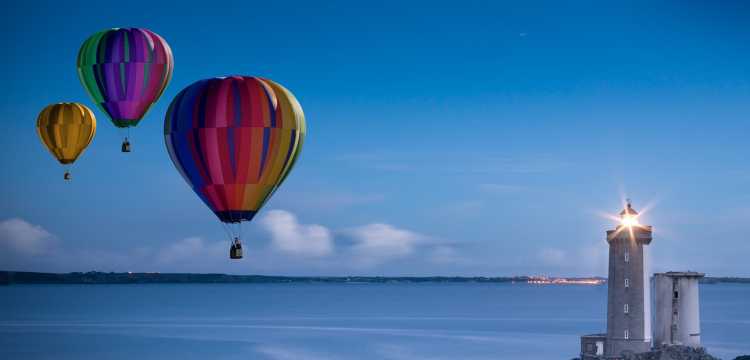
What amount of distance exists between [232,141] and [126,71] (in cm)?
1462

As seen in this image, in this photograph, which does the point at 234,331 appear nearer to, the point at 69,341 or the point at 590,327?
the point at 69,341

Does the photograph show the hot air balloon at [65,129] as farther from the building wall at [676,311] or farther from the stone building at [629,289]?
the building wall at [676,311]

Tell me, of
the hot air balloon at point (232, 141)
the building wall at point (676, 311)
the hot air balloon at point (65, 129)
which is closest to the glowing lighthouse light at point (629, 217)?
the building wall at point (676, 311)

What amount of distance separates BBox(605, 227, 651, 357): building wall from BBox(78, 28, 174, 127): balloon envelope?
83.7 feet

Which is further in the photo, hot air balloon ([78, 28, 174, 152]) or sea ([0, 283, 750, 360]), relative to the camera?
sea ([0, 283, 750, 360])

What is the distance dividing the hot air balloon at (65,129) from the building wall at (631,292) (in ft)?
102

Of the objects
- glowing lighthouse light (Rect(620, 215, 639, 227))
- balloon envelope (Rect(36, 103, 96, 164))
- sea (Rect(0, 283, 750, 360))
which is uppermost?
balloon envelope (Rect(36, 103, 96, 164))

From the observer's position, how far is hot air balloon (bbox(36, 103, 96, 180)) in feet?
189

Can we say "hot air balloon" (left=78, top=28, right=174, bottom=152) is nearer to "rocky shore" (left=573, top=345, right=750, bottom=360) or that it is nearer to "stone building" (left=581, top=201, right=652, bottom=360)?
"stone building" (left=581, top=201, right=652, bottom=360)

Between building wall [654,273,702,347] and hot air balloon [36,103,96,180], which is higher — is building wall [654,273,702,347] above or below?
below

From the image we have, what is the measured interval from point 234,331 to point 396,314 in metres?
50.1

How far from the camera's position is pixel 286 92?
3775 centimetres

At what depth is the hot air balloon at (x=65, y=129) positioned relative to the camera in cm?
5772

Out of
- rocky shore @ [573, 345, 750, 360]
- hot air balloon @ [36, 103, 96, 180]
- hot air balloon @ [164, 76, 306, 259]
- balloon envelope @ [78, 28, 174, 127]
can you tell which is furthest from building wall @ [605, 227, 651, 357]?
hot air balloon @ [36, 103, 96, 180]
